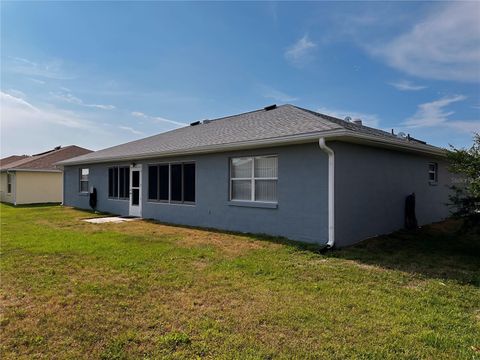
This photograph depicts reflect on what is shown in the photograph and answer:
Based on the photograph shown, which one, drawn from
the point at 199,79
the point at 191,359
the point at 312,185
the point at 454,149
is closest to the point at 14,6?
the point at 199,79

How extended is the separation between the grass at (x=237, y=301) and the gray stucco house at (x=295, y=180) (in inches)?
40.2

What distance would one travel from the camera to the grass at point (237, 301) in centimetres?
312

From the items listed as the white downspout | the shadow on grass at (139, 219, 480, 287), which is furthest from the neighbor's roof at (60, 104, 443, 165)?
the shadow on grass at (139, 219, 480, 287)

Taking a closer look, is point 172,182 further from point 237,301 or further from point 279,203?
point 237,301

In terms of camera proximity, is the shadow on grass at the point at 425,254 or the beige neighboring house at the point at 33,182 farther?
the beige neighboring house at the point at 33,182

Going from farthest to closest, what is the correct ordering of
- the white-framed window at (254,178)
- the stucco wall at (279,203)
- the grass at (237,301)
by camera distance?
the white-framed window at (254,178), the stucco wall at (279,203), the grass at (237,301)

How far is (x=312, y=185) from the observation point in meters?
8.15

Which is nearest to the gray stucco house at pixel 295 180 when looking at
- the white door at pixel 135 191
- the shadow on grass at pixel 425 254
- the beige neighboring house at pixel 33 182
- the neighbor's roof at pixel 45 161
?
the white door at pixel 135 191

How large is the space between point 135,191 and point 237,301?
1120cm

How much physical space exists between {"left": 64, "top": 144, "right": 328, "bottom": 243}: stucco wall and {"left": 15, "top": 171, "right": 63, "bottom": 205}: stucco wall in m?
14.6

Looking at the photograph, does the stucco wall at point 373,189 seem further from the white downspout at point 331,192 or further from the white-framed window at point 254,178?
the white-framed window at point 254,178

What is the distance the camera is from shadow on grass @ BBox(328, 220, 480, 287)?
5898 millimetres

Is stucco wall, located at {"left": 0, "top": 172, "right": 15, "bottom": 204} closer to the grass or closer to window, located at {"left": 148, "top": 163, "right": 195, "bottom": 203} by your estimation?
window, located at {"left": 148, "top": 163, "right": 195, "bottom": 203}

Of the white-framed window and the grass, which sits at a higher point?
the white-framed window
